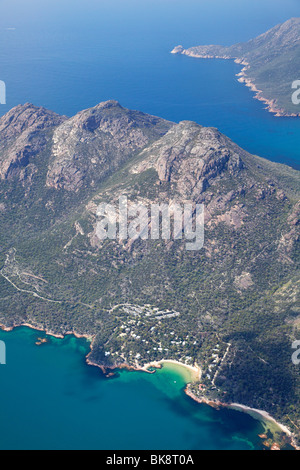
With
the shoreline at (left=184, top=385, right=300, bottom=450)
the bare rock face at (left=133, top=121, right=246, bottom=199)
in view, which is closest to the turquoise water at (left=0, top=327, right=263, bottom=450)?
the shoreline at (left=184, top=385, right=300, bottom=450)

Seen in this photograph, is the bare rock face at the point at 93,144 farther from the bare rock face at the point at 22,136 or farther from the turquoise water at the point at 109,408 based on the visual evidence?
the turquoise water at the point at 109,408

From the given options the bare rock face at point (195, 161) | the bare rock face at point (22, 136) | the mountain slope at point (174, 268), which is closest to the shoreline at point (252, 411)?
the mountain slope at point (174, 268)

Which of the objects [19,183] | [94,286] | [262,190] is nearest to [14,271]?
[94,286]

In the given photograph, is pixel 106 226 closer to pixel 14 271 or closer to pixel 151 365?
pixel 14 271

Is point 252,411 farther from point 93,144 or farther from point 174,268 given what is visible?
point 93,144

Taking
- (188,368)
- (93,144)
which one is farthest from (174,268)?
(93,144)

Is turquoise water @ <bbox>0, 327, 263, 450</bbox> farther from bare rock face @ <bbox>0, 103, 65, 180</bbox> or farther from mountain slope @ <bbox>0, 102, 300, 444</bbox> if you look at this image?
bare rock face @ <bbox>0, 103, 65, 180</bbox>
